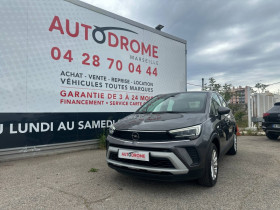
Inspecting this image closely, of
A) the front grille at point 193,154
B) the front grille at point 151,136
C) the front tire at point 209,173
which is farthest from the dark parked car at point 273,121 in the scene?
the front grille at point 151,136

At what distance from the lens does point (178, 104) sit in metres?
3.91

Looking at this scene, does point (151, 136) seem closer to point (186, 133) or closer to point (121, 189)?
point (186, 133)

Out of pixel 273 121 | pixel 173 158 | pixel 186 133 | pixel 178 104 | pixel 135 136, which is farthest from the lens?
pixel 273 121

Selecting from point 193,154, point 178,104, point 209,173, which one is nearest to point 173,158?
point 193,154

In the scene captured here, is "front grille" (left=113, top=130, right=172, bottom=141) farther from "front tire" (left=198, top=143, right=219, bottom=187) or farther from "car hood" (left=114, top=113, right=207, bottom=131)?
"front tire" (left=198, top=143, right=219, bottom=187)

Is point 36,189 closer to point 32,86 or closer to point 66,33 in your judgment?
point 32,86

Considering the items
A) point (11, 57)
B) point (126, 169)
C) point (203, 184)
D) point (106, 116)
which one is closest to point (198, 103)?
point (203, 184)

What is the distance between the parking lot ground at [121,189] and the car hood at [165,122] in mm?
920

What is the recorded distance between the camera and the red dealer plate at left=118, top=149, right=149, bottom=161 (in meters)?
2.77

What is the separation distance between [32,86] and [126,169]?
3.41 m

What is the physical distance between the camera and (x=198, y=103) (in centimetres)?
372

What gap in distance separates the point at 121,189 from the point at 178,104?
1790mm

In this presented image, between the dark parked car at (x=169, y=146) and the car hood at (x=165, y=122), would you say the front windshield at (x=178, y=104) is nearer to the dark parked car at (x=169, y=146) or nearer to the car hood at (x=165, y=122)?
the dark parked car at (x=169, y=146)

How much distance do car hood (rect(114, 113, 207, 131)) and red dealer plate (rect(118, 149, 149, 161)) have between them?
332 mm
